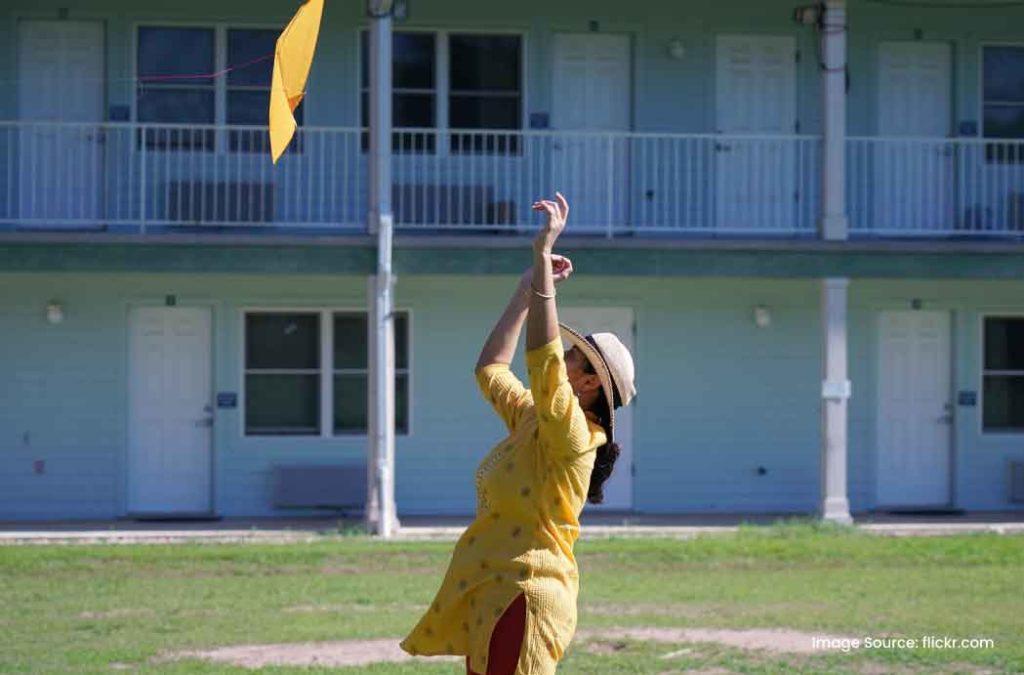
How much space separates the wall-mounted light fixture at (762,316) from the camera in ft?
60.1

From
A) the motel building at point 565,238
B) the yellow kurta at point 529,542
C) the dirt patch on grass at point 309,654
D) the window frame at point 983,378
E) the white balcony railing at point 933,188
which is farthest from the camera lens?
the window frame at point 983,378

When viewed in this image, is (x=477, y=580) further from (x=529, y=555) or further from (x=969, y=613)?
(x=969, y=613)

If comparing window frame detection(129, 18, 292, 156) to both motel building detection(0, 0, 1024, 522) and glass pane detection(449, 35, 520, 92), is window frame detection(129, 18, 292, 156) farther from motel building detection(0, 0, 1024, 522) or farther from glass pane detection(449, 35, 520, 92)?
glass pane detection(449, 35, 520, 92)

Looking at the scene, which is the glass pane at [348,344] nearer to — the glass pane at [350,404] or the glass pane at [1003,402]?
the glass pane at [350,404]

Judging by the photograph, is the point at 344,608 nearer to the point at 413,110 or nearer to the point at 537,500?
the point at 537,500

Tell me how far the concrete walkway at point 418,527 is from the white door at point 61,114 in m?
3.13

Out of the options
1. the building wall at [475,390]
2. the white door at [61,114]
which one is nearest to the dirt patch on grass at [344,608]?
the building wall at [475,390]

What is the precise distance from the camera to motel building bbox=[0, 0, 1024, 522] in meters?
17.5

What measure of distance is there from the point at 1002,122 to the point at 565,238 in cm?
575

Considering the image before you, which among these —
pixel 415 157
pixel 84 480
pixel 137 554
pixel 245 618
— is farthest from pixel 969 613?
pixel 84 480

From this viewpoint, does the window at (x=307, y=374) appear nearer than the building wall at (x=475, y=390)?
No

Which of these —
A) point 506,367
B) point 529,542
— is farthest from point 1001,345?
point 529,542

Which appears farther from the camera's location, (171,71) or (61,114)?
(171,71)

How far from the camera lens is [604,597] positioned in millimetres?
12219
